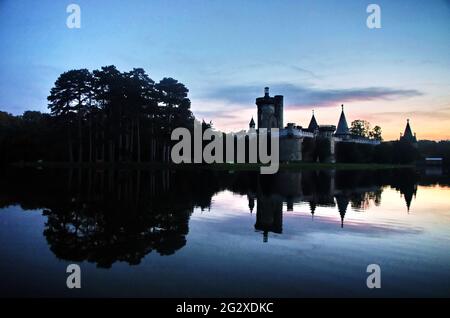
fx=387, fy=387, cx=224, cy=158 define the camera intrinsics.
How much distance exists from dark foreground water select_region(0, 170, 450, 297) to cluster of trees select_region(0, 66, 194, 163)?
3843 cm

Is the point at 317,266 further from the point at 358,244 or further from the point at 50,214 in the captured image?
the point at 50,214

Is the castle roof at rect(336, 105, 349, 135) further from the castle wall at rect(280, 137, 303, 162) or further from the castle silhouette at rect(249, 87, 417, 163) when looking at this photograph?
the castle wall at rect(280, 137, 303, 162)

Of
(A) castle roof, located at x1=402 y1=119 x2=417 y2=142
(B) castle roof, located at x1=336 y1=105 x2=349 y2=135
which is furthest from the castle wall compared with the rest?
(A) castle roof, located at x1=402 y1=119 x2=417 y2=142

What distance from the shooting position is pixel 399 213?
1684 centimetres

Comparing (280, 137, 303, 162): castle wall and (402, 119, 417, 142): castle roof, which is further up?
(402, 119, 417, 142): castle roof

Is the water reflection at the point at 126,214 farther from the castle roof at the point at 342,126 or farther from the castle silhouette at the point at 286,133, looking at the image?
the castle roof at the point at 342,126

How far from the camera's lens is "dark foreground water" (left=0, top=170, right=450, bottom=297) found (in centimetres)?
739

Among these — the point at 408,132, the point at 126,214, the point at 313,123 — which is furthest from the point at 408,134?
the point at 126,214

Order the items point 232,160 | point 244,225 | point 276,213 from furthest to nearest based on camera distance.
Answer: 1. point 232,160
2. point 276,213
3. point 244,225

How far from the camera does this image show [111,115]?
183ft

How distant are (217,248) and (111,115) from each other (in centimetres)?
4918

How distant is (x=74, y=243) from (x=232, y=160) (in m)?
59.8
